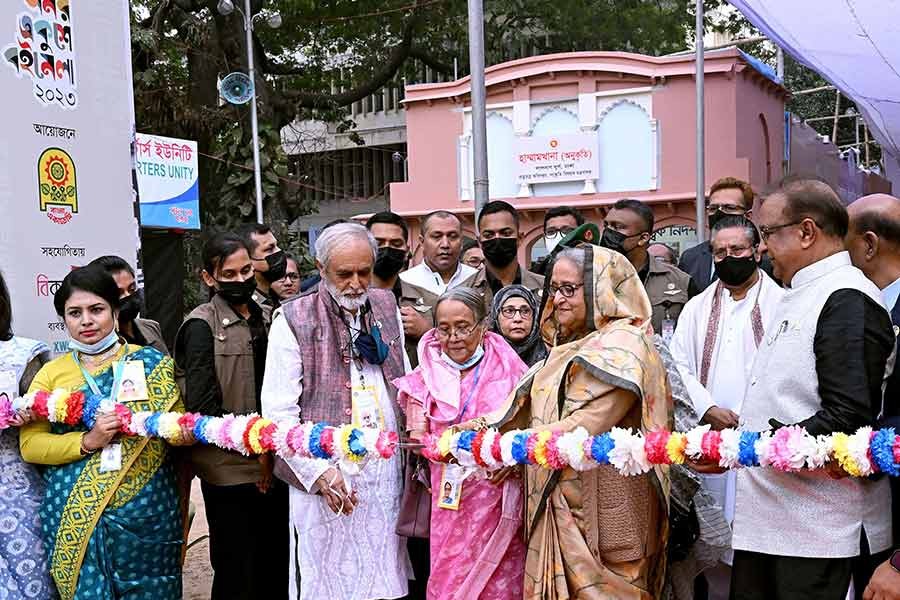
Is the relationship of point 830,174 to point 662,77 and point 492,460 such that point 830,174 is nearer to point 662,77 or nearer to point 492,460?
point 662,77

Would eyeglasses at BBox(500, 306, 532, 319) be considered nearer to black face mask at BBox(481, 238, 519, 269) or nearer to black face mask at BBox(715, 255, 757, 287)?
black face mask at BBox(481, 238, 519, 269)

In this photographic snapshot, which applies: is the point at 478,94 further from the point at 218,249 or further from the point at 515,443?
the point at 515,443

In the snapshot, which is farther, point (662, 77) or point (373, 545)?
point (662, 77)

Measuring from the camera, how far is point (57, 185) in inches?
185

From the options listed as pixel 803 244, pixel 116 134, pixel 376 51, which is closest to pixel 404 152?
pixel 376 51

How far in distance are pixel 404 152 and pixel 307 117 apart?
41.5 feet

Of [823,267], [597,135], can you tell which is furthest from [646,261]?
[597,135]

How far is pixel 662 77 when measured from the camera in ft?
63.3

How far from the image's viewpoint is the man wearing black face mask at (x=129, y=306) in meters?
4.47

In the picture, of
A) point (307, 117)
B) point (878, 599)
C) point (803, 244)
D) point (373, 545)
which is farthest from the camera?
point (307, 117)

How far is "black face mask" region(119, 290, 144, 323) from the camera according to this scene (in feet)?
→ 14.8

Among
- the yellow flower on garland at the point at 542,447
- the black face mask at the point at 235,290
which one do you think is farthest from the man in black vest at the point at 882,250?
the black face mask at the point at 235,290

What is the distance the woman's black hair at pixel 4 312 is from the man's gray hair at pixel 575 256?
2383mm

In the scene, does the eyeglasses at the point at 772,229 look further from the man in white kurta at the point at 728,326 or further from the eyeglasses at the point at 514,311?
the eyeglasses at the point at 514,311
